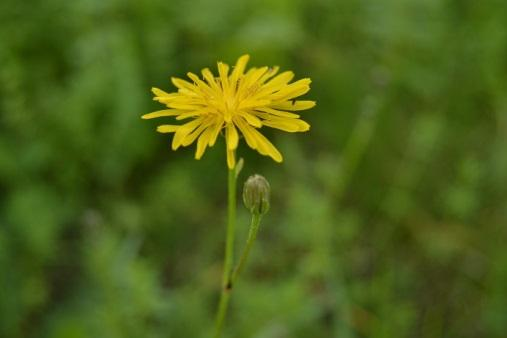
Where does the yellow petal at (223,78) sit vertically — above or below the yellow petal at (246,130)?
above

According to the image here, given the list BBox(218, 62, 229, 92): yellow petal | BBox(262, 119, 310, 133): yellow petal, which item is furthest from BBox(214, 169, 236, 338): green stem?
BBox(218, 62, 229, 92): yellow petal

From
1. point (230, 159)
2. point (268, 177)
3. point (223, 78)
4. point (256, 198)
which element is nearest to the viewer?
point (230, 159)

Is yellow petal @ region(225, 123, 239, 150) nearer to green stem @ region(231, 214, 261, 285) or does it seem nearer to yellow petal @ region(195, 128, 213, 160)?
yellow petal @ region(195, 128, 213, 160)

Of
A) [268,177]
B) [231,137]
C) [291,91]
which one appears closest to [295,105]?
[291,91]

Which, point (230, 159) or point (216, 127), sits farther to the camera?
point (216, 127)

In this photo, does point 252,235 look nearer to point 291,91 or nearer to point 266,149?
point 266,149

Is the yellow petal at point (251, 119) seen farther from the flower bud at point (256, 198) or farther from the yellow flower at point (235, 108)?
the flower bud at point (256, 198)

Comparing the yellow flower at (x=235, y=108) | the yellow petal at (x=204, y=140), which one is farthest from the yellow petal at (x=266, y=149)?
the yellow petal at (x=204, y=140)
